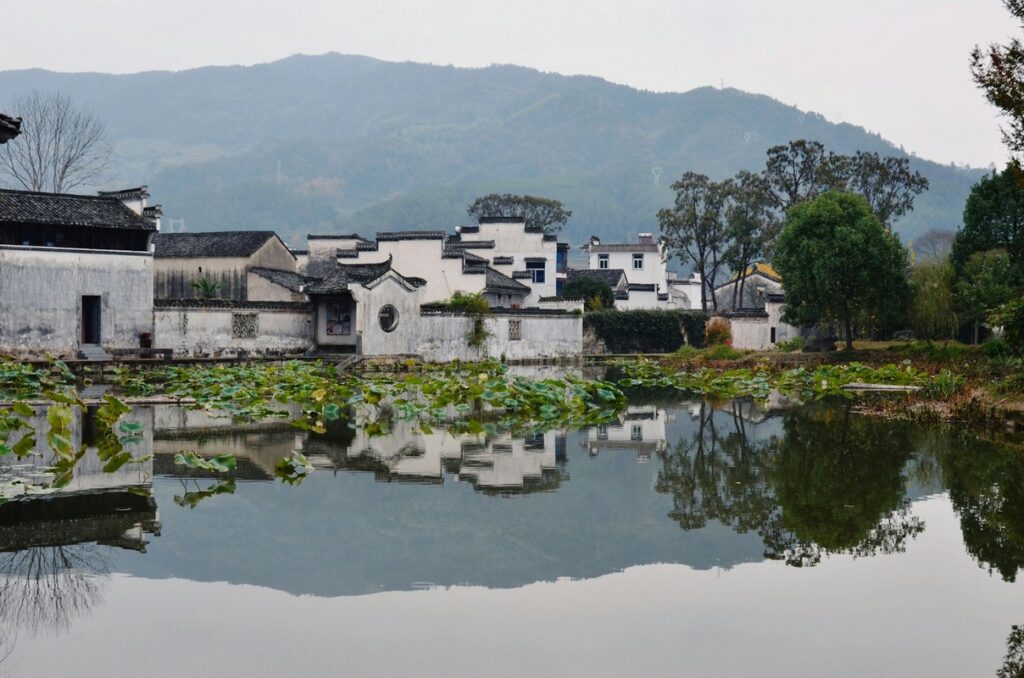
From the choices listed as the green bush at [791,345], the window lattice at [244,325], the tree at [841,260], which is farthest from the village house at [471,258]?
the tree at [841,260]

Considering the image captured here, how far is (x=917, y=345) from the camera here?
34.9 m

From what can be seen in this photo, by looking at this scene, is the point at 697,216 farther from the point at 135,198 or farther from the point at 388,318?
the point at 135,198

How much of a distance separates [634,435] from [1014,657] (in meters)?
11.8

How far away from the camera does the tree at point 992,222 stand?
33.6 m

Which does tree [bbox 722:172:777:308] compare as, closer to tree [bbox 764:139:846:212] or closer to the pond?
tree [bbox 764:139:846:212]

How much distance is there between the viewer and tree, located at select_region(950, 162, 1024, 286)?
33.6m

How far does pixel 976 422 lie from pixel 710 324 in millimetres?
34006

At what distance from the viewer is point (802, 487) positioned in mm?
12461

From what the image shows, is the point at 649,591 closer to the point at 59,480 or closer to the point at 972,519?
the point at 972,519

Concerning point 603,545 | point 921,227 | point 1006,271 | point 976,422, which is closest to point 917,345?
point 1006,271

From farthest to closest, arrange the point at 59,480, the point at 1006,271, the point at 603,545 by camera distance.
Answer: the point at 1006,271 → the point at 59,480 → the point at 603,545

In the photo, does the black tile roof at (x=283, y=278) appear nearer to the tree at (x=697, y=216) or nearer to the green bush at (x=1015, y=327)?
the tree at (x=697, y=216)

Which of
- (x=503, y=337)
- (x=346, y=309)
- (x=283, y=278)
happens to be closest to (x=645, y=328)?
(x=503, y=337)

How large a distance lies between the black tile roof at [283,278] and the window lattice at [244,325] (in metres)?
4.38
